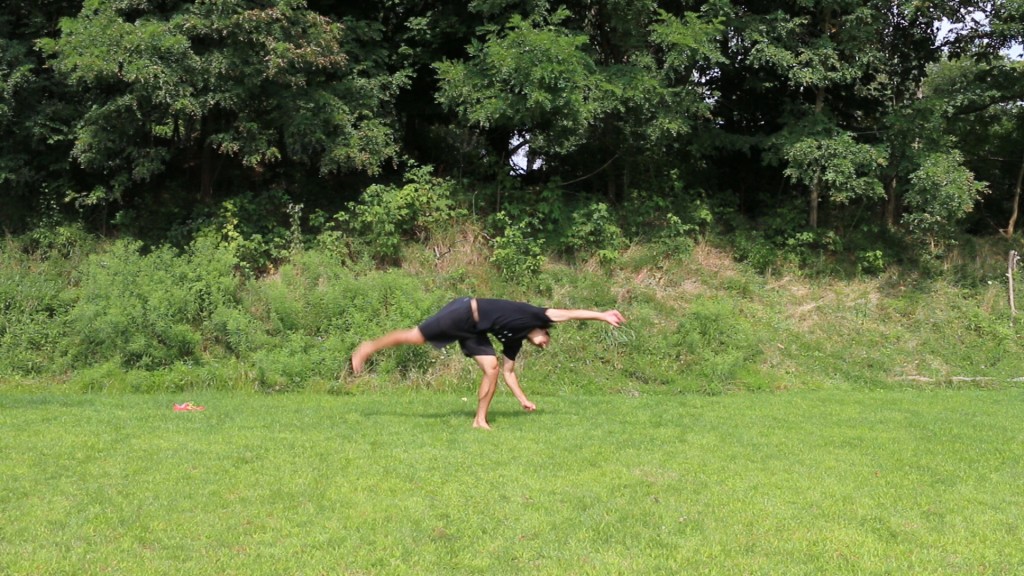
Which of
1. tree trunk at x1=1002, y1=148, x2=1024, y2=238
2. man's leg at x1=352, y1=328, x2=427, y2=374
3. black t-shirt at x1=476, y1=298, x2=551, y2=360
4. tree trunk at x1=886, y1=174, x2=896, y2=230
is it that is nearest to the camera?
man's leg at x1=352, y1=328, x2=427, y2=374

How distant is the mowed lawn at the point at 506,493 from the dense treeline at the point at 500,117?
7515 millimetres

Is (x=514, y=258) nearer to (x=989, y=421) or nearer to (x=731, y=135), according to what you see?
(x=731, y=135)

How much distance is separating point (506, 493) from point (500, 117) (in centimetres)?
1148

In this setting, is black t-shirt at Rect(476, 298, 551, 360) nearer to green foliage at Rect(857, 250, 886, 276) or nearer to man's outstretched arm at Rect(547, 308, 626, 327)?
man's outstretched arm at Rect(547, 308, 626, 327)

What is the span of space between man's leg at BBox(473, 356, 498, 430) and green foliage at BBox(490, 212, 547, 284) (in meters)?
8.14

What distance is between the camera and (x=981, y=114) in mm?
21438

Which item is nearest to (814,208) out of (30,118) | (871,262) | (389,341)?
(871,262)

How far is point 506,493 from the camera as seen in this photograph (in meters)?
6.44

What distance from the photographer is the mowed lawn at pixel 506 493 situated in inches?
198

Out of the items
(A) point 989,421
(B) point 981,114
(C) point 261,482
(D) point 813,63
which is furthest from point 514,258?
(B) point 981,114

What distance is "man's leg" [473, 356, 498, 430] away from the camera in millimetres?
9047

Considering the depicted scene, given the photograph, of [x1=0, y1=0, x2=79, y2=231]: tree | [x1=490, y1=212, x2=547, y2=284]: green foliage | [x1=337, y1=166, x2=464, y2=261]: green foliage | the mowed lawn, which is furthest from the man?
[x1=0, y1=0, x2=79, y2=231]: tree

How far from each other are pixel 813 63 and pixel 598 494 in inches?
577

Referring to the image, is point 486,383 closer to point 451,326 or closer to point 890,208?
point 451,326
